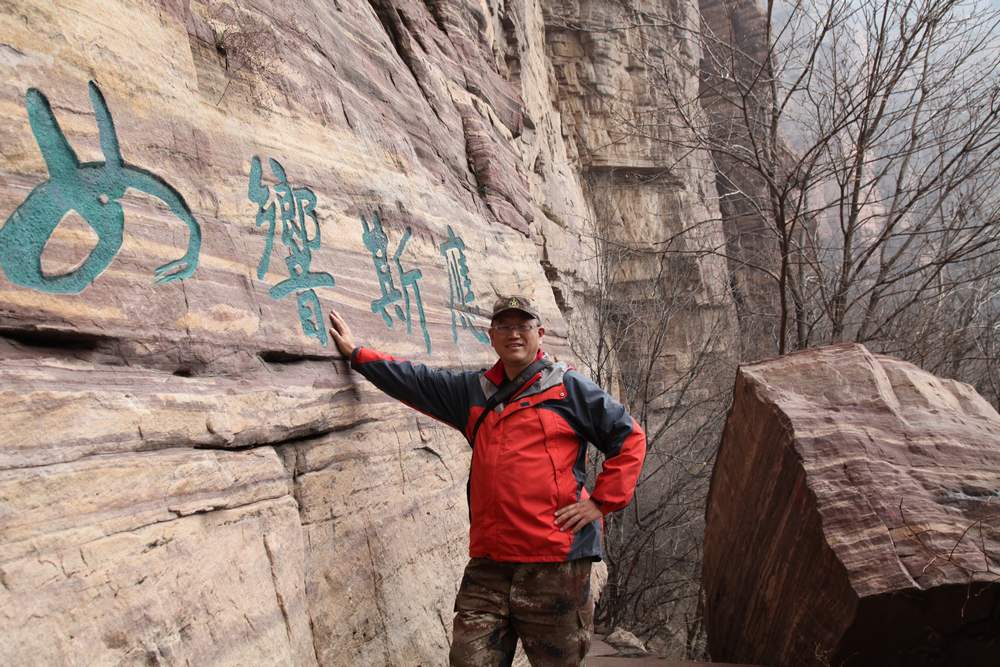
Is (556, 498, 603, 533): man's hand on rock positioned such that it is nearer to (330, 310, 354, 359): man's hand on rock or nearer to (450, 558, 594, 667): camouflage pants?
(450, 558, 594, 667): camouflage pants

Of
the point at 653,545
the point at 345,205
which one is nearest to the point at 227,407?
the point at 345,205

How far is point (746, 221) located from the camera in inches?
619

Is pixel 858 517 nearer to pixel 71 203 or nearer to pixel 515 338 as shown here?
pixel 515 338

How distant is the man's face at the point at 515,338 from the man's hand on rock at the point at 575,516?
581mm

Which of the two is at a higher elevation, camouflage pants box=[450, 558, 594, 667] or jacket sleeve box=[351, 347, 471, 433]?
jacket sleeve box=[351, 347, 471, 433]

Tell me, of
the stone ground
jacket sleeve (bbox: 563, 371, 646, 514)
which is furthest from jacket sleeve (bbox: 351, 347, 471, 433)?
the stone ground

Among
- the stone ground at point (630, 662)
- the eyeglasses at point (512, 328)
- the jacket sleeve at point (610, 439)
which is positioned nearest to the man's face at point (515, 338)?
the eyeglasses at point (512, 328)

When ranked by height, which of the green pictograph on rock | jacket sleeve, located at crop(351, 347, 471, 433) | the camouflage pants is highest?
the green pictograph on rock

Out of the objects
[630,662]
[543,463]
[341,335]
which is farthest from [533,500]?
[630,662]

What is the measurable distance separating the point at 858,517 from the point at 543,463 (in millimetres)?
1741

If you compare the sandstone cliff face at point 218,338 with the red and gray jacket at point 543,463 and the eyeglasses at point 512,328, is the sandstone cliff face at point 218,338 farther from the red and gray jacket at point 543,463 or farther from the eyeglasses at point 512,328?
the eyeglasses at point 512,328

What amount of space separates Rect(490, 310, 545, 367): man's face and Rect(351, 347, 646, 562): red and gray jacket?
0.31ft

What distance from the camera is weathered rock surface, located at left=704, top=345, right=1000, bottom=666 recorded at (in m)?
3.27

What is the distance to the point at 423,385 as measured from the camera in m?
3.05
